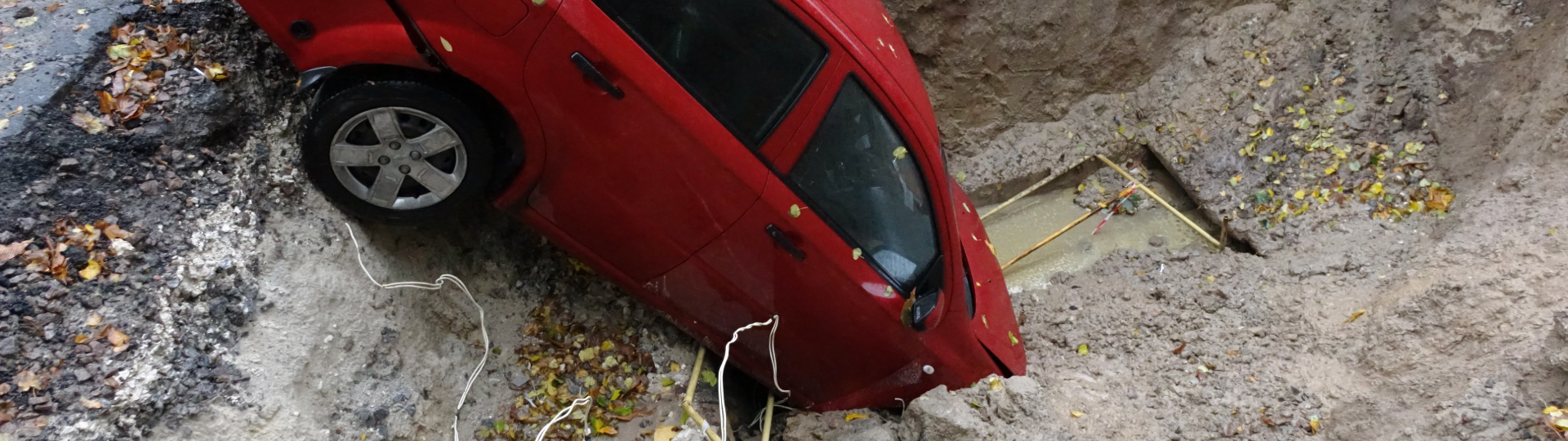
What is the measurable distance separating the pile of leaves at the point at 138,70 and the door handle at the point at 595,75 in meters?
1.26

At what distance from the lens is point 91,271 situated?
7.54 feet

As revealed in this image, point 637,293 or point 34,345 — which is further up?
point 34,345

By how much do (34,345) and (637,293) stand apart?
172cm

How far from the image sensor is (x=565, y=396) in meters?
3.26

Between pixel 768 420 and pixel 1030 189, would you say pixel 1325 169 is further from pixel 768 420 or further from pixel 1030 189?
pixel 768 420

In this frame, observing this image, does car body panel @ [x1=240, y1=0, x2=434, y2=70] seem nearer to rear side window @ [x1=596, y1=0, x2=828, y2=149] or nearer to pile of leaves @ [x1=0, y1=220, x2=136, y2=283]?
rear side window @ [x1=596, y1=0, x2=828, y2=149]

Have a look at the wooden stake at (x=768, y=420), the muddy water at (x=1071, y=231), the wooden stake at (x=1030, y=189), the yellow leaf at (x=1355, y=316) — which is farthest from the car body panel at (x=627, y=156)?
the yellow leaf at (x=1355, y=316)

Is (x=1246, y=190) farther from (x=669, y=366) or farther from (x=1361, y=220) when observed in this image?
(x=669, y=366)

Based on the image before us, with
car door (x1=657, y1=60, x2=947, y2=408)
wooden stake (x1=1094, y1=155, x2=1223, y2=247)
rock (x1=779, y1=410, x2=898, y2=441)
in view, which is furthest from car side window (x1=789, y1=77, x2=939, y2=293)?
wooden stake (x1=1094, y1=155, x2=1223, y2=247)

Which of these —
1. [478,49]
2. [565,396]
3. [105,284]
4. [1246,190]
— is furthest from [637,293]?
[1246,190]

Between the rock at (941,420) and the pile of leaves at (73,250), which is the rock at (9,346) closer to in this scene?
the pile of leaves at (73,250)

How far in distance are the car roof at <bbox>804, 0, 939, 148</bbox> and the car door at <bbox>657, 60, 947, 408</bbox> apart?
0.16 m

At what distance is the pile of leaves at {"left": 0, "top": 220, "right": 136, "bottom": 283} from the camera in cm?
223

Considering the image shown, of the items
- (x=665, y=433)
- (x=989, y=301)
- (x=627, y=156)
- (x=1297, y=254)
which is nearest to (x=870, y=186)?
(x=627, y=156)
